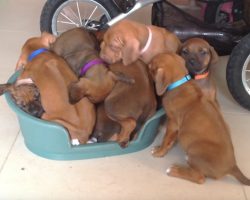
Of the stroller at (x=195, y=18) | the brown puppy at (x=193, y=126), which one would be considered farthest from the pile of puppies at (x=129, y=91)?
the stroller at (x=195, y=18)

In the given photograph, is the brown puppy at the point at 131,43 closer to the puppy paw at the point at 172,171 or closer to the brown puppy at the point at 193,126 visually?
the brown puppy at the point at 193,126

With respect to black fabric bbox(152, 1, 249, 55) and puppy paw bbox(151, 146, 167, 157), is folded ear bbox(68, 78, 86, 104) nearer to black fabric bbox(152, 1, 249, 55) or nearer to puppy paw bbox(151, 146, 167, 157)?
puppy paw bbox(151, 146, 167, 157)

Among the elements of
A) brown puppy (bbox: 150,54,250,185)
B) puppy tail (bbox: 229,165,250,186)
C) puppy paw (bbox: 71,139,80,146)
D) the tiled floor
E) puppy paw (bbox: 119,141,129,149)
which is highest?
brown puppy (bbox: 150,54,250,185)

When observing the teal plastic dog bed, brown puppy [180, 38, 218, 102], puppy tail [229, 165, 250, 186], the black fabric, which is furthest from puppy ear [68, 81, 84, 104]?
the black fabric

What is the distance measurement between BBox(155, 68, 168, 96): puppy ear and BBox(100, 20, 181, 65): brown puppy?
0.14 metres

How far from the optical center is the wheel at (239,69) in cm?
153

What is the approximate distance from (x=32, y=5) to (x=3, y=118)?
1355mm

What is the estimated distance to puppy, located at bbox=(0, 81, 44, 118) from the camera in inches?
54.6

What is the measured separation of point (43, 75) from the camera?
1353mm

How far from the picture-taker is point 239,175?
1.29 m

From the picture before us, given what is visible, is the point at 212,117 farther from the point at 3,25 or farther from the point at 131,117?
the point at 3,25

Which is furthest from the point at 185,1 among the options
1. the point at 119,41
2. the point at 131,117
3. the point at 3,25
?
the point at 3,25

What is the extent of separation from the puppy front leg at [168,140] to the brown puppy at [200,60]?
19 centimetres

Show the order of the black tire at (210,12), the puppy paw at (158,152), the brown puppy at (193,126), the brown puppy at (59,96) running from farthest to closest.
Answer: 1. the black tire at (210,12)
2. the puppy paw at (158,152)
3. the brown puppy at (59,96)
4. the brown puppy at (193,126)
